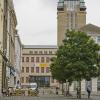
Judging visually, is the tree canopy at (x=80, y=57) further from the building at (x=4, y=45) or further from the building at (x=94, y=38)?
the building at (x=94, y=38)

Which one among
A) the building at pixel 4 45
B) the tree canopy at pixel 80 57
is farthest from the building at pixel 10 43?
the tree canopy at pixel 80 57

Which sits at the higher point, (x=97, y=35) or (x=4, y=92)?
(x=97, y=35)

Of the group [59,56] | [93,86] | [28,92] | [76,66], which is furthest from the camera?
[93,86]

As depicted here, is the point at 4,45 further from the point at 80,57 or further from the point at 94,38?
the point at 94,38

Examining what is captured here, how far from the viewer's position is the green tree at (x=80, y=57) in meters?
66.9

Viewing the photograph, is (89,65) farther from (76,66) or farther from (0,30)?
(0,30)

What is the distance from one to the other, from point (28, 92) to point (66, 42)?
1360 centimetres

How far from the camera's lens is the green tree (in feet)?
220

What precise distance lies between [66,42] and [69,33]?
1724mm

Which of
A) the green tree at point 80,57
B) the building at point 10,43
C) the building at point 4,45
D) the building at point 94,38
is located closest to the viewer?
the green tree at point 80,57

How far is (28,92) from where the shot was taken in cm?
7962

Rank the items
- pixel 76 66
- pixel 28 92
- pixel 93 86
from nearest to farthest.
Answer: pixel 76 66 < pixel 28 92 < pixel 93 86

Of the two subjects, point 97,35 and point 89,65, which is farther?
point 97,35

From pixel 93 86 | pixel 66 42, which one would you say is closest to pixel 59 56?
pixel 66 42
